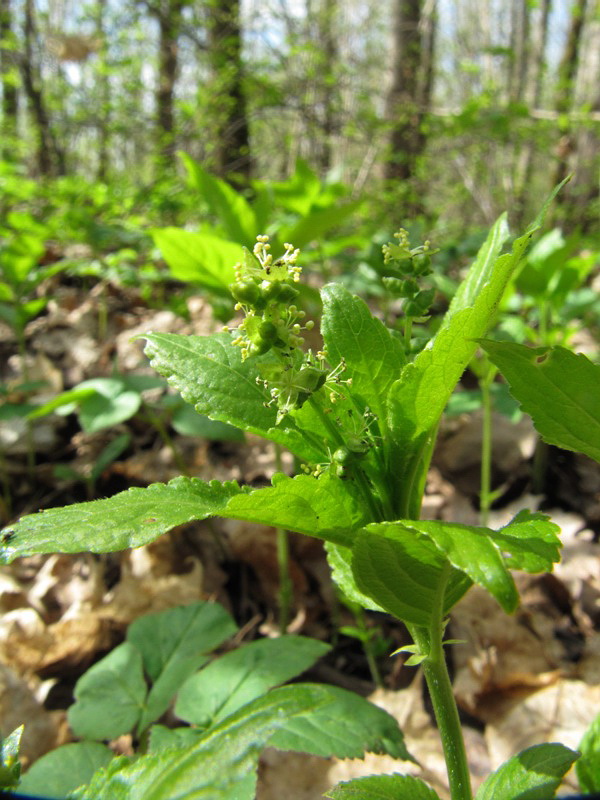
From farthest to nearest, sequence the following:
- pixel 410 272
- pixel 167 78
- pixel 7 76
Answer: pixel 167 78
pixel 7 76
pixel 410 272

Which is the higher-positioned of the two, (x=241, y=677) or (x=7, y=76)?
(x=7, y=76)

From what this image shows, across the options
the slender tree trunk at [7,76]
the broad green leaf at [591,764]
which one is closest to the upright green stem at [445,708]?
the broad green leaf at [591,764]

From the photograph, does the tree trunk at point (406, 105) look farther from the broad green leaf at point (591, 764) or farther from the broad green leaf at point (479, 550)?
the broad green leaf at point (479, 550)

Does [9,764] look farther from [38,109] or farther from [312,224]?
[38,109]

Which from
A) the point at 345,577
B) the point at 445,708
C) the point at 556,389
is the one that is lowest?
the point at 445,708

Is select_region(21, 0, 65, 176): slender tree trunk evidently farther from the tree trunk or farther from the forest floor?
the forest floor

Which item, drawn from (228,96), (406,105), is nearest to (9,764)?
(228,96)

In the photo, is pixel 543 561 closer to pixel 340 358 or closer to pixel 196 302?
pixel 340 358

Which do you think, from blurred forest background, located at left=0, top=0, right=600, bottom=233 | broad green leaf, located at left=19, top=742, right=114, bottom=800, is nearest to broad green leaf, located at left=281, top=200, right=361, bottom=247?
broad green leaf, located at left=19, top=742, right=114, bottom=800
